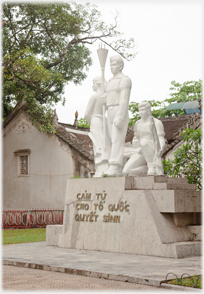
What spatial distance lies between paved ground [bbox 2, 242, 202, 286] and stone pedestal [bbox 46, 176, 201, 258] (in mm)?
287

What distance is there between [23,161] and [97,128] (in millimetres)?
12393

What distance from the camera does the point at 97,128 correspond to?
1092 centimetres

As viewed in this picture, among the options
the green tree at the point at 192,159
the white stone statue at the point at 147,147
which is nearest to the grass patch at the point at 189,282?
the white stone statue at the point at 147,147

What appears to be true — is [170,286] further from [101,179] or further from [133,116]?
[133,116]

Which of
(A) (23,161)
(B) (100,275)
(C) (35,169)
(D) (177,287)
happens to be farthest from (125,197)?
(A) (23,161)

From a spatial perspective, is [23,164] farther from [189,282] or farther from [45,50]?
[189,282]

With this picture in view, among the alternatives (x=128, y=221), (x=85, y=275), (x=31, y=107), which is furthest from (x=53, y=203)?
(x=85, y=275)

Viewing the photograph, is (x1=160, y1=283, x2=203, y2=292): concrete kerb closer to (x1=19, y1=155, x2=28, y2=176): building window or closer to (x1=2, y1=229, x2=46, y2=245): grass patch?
(x1=2, y1=229, x2=46, y2=245): grass patch

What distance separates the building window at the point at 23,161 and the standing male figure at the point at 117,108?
40.3 ft

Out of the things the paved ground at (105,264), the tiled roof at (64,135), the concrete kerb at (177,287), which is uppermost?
the tiled roof at (64,135)

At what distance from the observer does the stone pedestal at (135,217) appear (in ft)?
29.1

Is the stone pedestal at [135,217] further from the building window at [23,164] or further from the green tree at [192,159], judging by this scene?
the building window at [23,164]

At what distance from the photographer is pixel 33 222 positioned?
749 inches

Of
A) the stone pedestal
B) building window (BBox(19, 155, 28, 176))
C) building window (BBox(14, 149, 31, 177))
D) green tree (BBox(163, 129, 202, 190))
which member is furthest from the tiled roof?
the stone pedestal
